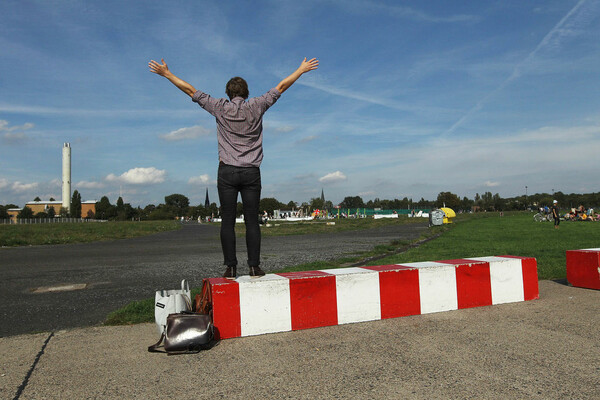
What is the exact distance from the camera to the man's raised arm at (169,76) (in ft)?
14.7

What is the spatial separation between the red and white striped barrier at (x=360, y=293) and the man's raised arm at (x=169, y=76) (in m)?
2.04

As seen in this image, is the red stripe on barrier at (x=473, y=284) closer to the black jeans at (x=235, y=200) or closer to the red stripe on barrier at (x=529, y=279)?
the red stripe on barrier at (x=529, y=279)

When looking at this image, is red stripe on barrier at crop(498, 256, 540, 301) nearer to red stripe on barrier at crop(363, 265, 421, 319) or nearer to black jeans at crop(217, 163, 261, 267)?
red stripe on barrier at crop(363, 265, 421, 319)

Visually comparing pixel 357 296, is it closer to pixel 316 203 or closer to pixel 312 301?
pixel 312 301

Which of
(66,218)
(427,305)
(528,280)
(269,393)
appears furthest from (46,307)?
(66,218)

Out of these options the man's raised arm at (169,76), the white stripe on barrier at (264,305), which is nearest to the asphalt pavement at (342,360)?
the white stripe on barrier at (264,305)

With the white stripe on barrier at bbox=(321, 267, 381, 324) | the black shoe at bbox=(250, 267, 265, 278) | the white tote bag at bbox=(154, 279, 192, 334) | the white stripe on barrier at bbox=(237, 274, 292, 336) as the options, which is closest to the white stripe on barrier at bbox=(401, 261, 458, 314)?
the white stripe on barrier at bbox=(321, 267, 381, 324)

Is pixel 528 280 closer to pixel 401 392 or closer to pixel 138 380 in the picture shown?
pixel 401 392

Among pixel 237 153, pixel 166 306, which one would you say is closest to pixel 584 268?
pixel 237 153

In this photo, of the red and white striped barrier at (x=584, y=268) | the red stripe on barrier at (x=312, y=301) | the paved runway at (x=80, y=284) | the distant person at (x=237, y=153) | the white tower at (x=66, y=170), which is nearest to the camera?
the red stripe on barrier at (x=312, y=301)

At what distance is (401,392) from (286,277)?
6.19ft

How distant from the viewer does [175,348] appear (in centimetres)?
341

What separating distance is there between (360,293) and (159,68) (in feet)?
10.5

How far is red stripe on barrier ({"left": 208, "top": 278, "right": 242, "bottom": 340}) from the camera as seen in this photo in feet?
12.7
